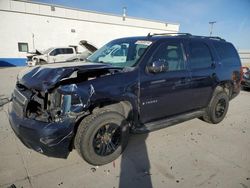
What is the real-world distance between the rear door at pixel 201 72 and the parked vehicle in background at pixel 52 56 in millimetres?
12844

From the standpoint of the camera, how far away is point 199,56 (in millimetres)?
4082

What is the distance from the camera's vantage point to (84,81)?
2645 mm

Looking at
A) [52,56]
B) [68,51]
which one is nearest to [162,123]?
[52,56]

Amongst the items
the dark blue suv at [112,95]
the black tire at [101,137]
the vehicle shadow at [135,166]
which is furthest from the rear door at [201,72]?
the black tire at [101,137]

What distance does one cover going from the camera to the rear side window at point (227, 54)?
4627 millimetres

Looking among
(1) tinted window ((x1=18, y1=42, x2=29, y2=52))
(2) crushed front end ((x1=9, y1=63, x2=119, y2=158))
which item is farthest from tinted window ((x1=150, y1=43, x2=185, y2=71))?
(1) tinted window ((x1=18, y1=42, x2=29, y2=52))

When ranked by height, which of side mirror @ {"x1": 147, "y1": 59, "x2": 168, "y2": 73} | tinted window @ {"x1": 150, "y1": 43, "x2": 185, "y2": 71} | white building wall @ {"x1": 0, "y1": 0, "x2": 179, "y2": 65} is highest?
white building wall @ {"x1": 0, "y1": 0, "x2": 179, "y2": 65}

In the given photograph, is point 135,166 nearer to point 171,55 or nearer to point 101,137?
point 101,137

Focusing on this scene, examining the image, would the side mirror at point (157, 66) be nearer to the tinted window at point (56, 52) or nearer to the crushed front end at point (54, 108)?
the crushed front end at point (54, 108)

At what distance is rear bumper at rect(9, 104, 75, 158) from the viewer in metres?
2.43

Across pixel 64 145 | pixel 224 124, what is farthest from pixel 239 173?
pixel 64 145

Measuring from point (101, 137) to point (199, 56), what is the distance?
107 inches

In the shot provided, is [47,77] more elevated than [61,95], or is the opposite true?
[47,77]

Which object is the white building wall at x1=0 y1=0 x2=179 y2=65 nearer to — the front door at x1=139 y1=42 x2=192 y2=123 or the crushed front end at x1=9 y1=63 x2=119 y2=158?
the crushed front end at x1=9 y1=63 x2=119 y2=158
